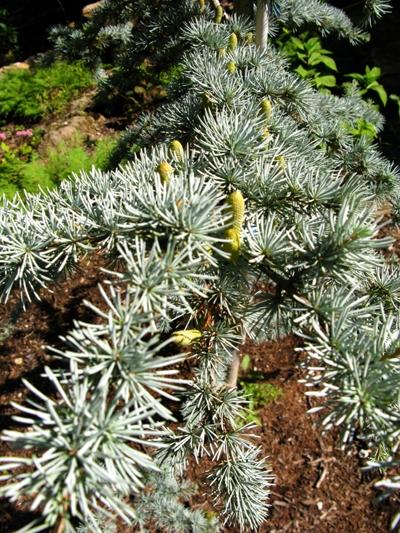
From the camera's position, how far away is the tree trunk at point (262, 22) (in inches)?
45.4

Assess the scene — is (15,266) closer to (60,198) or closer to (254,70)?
(60,198)

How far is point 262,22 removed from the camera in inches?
47.0

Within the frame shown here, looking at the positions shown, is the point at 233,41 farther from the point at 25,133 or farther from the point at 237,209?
the point at 25,133

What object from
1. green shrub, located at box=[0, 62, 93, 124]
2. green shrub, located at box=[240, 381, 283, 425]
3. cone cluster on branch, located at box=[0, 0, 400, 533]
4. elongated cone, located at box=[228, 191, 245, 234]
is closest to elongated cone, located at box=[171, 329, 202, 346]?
cone cluster on branch, located at box=[0, 0, 400, 533]

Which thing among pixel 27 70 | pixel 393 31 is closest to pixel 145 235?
pixel 393 31

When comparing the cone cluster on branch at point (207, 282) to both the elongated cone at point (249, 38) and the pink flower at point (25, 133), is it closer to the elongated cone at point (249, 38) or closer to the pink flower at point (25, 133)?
the elongated cone at point (249, 38)

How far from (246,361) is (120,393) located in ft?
4.82

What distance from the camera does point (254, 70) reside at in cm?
98

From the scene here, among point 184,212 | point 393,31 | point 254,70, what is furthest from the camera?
point 393,31

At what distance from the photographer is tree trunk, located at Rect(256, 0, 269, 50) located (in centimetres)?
115

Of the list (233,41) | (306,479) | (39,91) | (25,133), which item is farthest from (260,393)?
(39,91)

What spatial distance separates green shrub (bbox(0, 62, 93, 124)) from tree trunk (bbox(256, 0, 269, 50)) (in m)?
2.81

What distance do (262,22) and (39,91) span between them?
3152mm

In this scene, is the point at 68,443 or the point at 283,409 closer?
the point at 68,443
